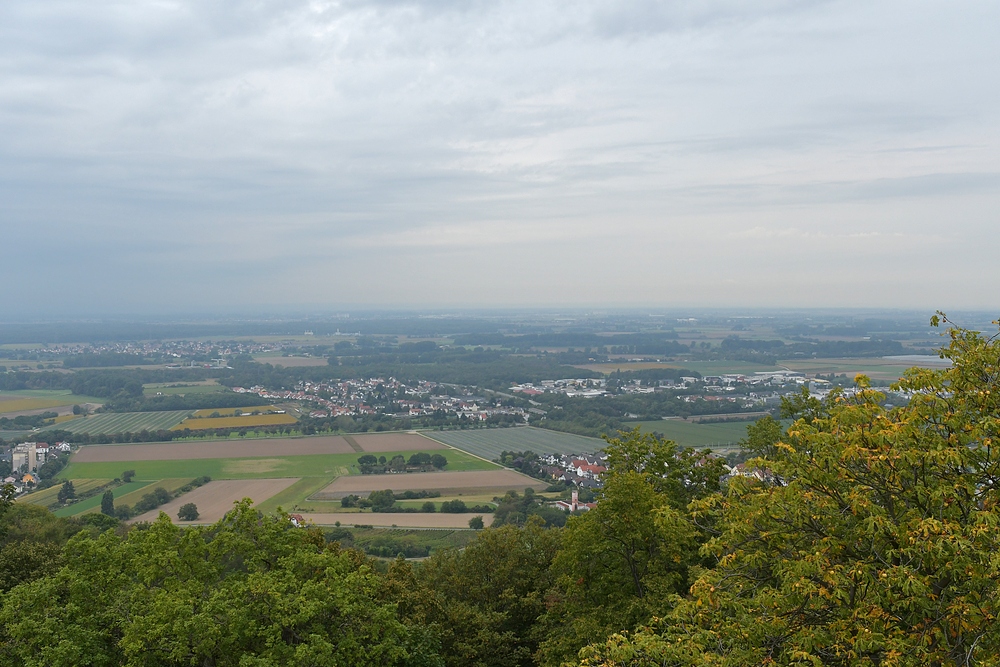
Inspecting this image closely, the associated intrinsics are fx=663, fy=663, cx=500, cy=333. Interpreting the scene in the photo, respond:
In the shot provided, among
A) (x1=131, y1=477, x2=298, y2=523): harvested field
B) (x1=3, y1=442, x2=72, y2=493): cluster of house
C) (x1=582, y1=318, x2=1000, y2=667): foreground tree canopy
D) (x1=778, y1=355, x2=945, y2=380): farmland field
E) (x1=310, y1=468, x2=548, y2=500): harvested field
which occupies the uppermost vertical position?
(x1=582, y1=318, x2=1000, y2=667): foreground tree canopy

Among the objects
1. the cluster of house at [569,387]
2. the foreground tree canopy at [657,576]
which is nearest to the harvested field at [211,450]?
the foreground tree canopy at [657,576]

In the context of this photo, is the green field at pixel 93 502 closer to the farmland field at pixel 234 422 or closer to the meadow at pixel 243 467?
the meadow at pixel 243 467

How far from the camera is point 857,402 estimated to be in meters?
9.64

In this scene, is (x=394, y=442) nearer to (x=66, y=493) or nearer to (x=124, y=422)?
(x=66, y=493)

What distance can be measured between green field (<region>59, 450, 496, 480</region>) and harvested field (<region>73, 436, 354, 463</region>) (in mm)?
1981

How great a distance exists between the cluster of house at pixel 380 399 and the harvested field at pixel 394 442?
50.4 ft

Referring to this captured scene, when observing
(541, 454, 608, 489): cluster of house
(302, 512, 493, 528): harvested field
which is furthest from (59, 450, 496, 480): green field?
(302, 512, 493, 528): harvested field

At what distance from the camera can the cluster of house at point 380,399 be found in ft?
332

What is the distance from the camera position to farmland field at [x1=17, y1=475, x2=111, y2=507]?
49.3 meters

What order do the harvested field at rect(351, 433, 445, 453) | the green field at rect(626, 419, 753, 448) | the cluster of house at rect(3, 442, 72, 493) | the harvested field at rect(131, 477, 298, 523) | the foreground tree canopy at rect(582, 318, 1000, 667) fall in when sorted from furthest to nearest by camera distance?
1. the harvested field at rect(351, 433, 445, 453)
2. the green field at rect(626, 419, 753, 448)
3. the cluster of house at rect(3, 442, 72, 493)
4. the harvested field at rect(131, 477, 298, 523)
5. the foreground tree canopy at rect(582, 318, 1000, 667)

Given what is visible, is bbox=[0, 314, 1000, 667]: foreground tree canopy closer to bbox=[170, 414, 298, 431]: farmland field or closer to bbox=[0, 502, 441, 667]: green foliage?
bbox=[0, 502, 441, 667]: green foliage

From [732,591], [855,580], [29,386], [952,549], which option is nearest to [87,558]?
[732,591]

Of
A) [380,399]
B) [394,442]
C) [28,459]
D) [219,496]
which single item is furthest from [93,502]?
[380,399]

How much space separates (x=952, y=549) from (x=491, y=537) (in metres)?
17.3
